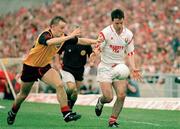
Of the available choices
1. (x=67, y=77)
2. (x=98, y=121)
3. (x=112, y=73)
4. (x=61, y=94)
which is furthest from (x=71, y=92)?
(x=61, y=94)

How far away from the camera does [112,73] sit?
16.5 m

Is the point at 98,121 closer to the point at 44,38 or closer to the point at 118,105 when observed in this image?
the point at 118,105

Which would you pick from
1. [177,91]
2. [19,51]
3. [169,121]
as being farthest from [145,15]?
[169,121]

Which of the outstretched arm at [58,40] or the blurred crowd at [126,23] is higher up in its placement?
the outstretched arm at [58,40]

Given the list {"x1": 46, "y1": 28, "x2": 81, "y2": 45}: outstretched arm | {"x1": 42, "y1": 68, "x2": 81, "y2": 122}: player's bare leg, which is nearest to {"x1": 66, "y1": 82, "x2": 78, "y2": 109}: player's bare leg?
{"x1": 42, "y1": 68, "x2": 81, "y2": 122}: player's bare leg

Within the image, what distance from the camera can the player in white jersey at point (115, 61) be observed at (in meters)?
16.1

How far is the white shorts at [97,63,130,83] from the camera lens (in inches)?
649

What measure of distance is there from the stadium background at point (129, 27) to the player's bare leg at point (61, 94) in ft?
28.3

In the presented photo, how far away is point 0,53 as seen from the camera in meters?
38.8

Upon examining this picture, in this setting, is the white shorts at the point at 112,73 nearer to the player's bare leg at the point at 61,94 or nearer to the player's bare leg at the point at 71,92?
the player's bare leg at the point at 61,94

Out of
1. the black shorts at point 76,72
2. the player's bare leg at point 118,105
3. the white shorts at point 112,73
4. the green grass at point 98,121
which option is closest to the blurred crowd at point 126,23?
the green grass at point 98,121

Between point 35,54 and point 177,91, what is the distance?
1197 centimetres

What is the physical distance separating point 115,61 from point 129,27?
19.4 metres

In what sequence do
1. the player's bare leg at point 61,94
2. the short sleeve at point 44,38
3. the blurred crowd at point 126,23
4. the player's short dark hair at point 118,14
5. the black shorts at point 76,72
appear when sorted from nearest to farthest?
the player's bare leg at point 61,94 < the short sleeve at point 44,38 < the player's short dark hair at point 118,14 < the black shorts at point 76,72 < the blurred crowd at point 126,23
